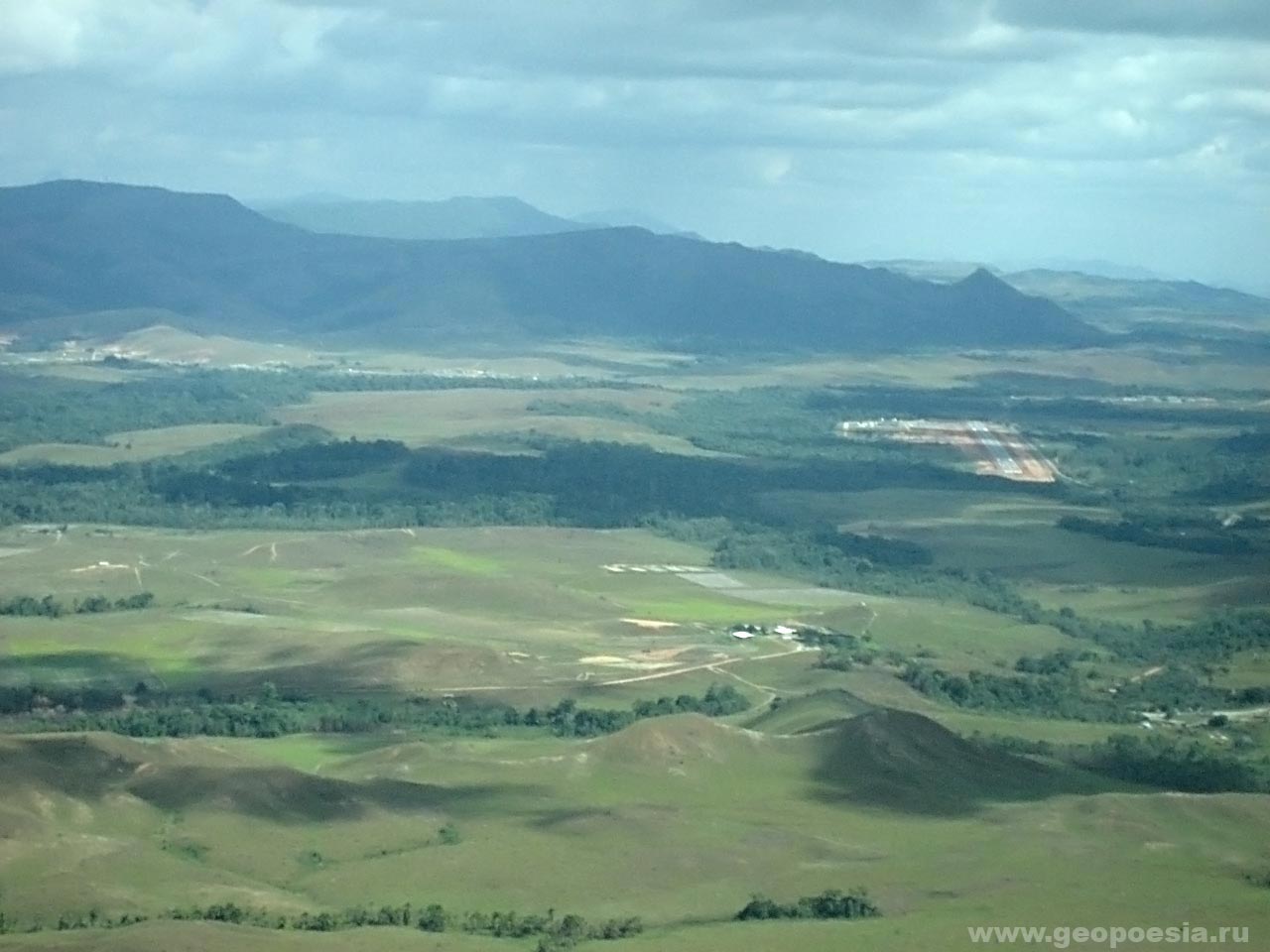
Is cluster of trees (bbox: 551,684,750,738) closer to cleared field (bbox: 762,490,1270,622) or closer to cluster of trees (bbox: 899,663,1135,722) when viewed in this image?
cluster of trees (bbox: 899,663,1135,722)

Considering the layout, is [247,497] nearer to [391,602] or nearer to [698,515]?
[698,515]

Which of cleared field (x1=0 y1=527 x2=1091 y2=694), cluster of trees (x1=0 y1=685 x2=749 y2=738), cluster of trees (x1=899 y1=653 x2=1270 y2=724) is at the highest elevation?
cleared field (x1=0 y1=527 x2=1091 y2=694)

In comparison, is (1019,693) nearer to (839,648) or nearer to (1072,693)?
(1072,693)

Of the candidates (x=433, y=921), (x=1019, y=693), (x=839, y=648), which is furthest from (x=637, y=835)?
(x=839, y=648)

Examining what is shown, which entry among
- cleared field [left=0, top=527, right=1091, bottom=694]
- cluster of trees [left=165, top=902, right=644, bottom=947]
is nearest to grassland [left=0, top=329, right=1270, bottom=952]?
cleared field [left=0, top=527, right=1091, bottom=694]

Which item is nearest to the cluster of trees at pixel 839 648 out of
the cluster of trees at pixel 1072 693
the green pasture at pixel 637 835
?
the cluster of trees at pixel 1072 693

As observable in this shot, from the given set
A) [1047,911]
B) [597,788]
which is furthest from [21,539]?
[1047,911]


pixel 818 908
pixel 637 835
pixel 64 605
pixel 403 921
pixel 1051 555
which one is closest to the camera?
pixel 403 921
